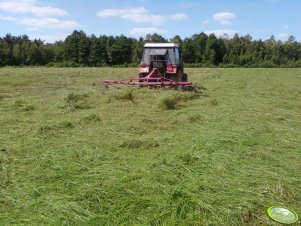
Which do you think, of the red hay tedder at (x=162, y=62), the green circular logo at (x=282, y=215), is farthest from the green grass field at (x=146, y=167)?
the red hay tedder at (x=162, y=62)

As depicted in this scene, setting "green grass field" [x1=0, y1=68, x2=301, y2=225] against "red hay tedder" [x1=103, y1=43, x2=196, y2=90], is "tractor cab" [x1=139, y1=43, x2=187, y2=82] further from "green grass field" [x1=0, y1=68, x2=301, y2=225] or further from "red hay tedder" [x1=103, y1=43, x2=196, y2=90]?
"green grass field" [x1=0, y1=68, x2=301, y2=225]

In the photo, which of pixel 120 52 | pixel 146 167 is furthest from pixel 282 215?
pixel 120 52

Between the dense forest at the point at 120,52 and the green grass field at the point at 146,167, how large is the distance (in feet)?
159

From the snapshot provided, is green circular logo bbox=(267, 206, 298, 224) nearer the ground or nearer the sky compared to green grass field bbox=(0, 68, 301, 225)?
nearer the ground

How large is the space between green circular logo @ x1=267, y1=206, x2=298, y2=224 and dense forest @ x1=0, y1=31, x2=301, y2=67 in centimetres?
5203

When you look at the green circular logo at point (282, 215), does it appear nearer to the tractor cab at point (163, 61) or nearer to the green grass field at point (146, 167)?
the green grass field at point (146, 167)

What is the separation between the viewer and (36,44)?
191 feet

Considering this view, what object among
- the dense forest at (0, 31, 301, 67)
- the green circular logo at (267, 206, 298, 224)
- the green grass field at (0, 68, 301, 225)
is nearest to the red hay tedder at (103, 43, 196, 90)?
the green grass field at (0, 68, 301, 225)

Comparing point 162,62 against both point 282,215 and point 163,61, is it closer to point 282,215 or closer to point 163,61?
point 163,61

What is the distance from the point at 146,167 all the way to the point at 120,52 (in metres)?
57.0

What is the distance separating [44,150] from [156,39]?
199 ft

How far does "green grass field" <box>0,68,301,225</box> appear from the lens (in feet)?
10.7

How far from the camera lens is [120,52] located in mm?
59938

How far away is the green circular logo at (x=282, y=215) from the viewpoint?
3183 millimetres
